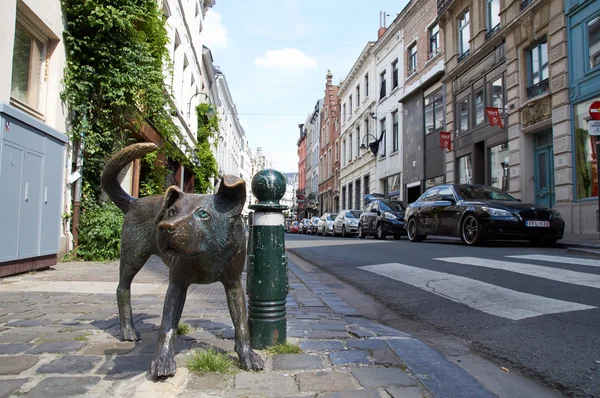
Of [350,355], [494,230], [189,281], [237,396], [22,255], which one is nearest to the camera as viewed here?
[237,396]

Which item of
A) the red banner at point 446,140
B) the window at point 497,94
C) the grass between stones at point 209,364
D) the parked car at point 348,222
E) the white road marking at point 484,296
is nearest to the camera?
Result: the grass between stones at point 209,364

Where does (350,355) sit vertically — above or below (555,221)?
below

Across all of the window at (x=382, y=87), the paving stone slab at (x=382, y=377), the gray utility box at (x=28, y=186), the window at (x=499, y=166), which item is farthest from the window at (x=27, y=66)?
the window at (x=382, y=87)

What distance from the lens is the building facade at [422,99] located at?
22.3 metres

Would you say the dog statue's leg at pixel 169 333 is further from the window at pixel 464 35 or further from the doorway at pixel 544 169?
the window at pixel 464 35

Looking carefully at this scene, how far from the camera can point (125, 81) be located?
8.46 meters

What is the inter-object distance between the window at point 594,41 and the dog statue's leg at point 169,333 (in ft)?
45.9

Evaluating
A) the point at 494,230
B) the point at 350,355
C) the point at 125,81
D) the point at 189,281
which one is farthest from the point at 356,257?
the point at 189,281

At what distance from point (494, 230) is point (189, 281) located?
8855mm

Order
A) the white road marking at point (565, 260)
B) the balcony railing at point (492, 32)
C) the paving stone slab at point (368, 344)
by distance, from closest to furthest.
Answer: the paving stone slab at point (368, 344)
the white road marking at point (565, 260)
the balcony railing at point (492, 32)

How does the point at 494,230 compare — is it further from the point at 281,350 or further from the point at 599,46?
the point at 281,350

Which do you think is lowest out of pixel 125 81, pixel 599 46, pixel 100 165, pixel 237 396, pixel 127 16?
pixel 237 396

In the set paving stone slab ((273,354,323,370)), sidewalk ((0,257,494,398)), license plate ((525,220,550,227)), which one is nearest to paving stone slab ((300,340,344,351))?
sidewalk ((0,257,494,398))

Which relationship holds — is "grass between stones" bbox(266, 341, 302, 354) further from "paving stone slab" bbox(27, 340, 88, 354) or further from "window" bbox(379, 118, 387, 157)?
"window" bbox(379, 118, 387, 157)
